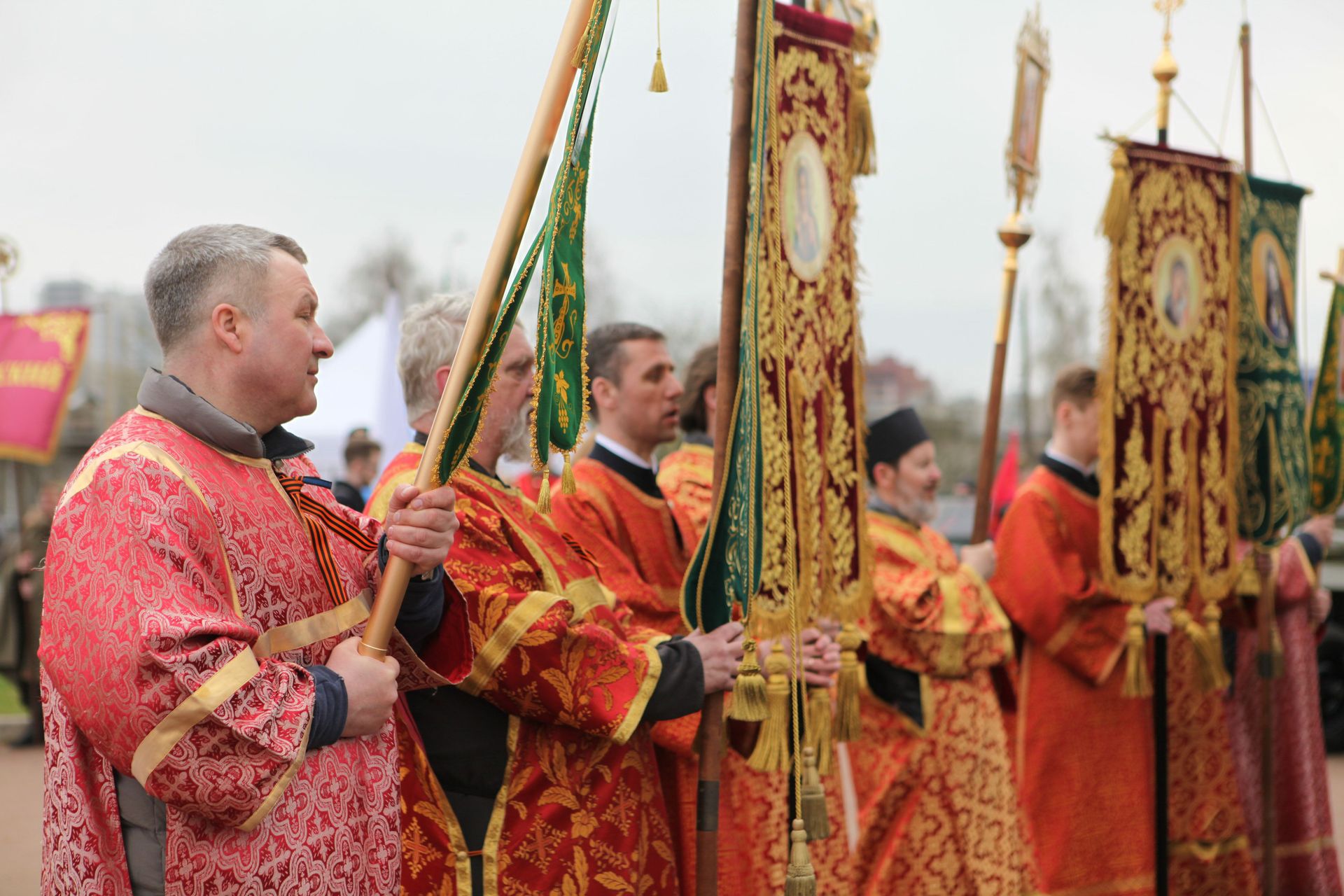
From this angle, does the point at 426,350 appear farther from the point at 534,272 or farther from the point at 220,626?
the point at 220,626

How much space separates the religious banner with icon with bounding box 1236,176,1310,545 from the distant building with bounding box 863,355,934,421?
30683 millimetres

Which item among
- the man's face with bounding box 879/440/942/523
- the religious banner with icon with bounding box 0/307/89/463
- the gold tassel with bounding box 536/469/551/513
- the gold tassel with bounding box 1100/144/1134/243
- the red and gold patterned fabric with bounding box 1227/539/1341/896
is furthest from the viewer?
the religious banner with icon with bounding box 0/307/89/463

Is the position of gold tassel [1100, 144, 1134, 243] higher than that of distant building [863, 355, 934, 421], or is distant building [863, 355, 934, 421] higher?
distant building [863, 355, 934, 421]

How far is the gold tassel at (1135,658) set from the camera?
5.37m

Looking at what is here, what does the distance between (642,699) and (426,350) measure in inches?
37.7

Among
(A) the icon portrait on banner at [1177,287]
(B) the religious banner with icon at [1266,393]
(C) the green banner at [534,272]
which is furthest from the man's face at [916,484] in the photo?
Answer: (C) the green banner at [534,272]

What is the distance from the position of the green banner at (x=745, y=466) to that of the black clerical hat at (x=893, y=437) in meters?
1.88

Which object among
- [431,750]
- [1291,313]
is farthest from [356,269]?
[431,750]

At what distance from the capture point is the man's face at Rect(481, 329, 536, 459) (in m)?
3.30

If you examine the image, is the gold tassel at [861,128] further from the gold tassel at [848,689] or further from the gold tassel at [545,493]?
the gold tassel at [545,493]

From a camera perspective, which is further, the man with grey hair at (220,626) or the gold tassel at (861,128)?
the gold tassel at (861,128)

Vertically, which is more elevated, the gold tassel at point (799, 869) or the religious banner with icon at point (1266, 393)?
the religious banner with icon at point (1266, 393)

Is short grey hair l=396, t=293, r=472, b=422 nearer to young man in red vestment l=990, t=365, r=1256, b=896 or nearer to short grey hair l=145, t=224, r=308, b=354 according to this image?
short grey hair l=145, t=224, r=308, b=354

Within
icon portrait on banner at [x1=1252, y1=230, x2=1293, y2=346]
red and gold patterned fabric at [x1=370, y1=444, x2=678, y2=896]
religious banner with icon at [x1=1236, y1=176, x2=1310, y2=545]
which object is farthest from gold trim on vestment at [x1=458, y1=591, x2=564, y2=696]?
icon portrait on banner at [x1=1252, y1=230, x2=1293, y2=346]
